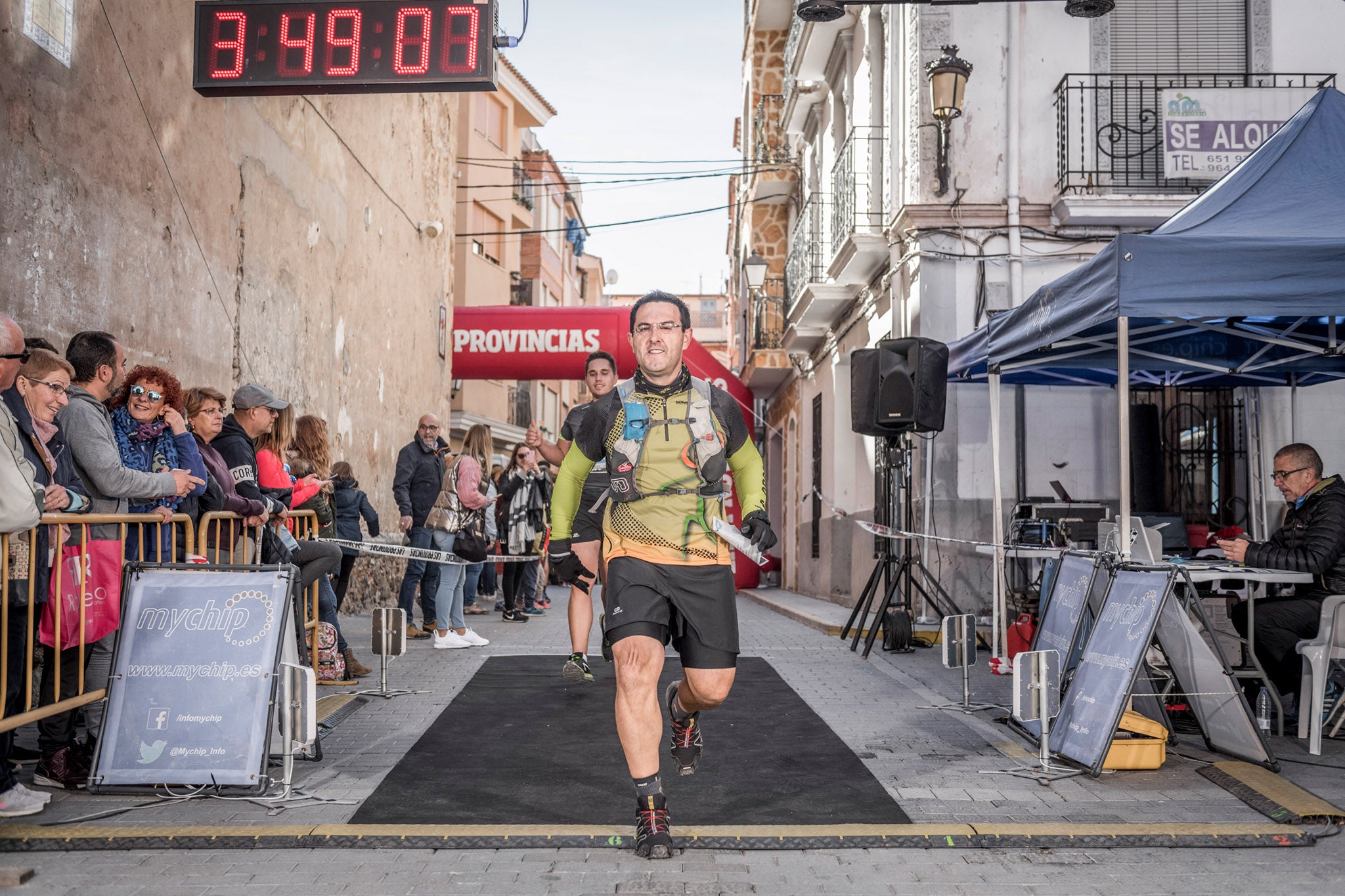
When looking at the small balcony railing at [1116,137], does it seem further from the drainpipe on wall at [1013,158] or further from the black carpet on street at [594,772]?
the black carpet on street at [594,772]

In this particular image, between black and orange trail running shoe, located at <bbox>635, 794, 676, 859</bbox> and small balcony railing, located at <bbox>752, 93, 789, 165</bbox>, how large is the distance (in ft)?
68.7

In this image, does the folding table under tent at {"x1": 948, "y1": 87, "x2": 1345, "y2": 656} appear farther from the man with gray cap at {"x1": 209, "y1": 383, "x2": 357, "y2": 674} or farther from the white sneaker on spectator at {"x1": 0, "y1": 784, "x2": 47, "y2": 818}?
the white sneaker on spectator at {"x1": 0, "y1": 784, "x2": 47, "y2": 818}

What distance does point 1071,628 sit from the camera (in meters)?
6.30

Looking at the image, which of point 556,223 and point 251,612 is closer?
point 251,612

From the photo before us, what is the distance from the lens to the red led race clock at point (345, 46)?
8875 millimetres

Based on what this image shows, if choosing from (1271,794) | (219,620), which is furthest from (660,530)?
(1271,794)

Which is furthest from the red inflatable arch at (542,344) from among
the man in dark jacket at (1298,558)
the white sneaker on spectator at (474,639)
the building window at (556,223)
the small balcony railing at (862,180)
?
the building window at (556,223)

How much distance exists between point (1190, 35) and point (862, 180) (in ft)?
12.8

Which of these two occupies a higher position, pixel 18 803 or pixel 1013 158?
pixel 1013 158

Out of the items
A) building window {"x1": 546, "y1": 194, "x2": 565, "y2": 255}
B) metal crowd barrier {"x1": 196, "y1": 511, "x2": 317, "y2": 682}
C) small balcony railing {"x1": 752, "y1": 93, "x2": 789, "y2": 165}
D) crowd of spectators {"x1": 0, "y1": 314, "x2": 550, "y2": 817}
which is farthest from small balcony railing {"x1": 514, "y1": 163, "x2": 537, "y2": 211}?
metal crowd barrier {"x1": 196, "y1": 511, "x2": 317, "y2": 682}

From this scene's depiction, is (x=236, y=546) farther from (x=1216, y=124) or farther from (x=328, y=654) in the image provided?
(x=1216, y=124)

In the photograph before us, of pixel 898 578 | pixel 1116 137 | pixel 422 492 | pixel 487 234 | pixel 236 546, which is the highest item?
pixel 487 234

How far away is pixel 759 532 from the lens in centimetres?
454

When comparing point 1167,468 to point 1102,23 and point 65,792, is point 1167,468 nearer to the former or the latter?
point 1102,23
